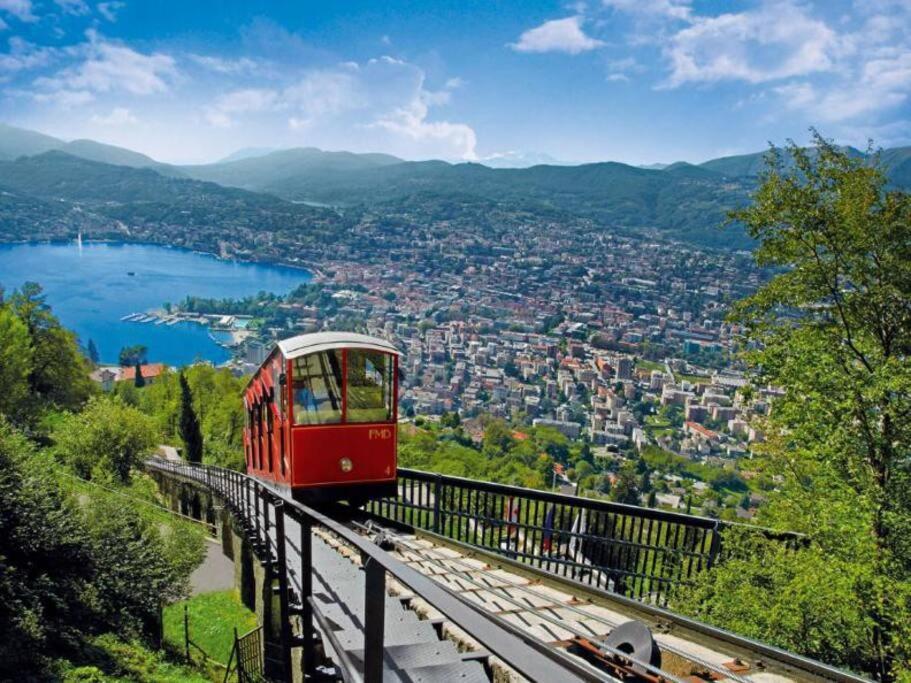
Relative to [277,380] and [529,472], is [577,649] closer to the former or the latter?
[277,380]

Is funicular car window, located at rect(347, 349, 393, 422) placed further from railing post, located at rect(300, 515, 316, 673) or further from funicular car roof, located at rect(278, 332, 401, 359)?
railing post, located at rect(300, 515, 316, 673)

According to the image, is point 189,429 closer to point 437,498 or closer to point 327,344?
point 327,344

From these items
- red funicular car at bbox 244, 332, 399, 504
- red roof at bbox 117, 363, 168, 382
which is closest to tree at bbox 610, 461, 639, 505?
red funicular car at bbox 244, 332, 399, 504

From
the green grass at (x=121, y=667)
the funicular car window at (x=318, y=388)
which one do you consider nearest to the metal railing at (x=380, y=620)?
the funicular car window at (x=318, y=388)

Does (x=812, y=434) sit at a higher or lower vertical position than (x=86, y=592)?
higher

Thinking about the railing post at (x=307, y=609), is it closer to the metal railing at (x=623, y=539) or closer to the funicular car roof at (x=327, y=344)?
the metal railing at (x=623, y=539)

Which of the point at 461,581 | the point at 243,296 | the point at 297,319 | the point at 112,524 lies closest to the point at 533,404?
the point at 297,319

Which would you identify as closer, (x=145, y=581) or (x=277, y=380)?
(x=277, y=380)

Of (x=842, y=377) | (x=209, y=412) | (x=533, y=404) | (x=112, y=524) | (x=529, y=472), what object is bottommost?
(x=533, y=404)
